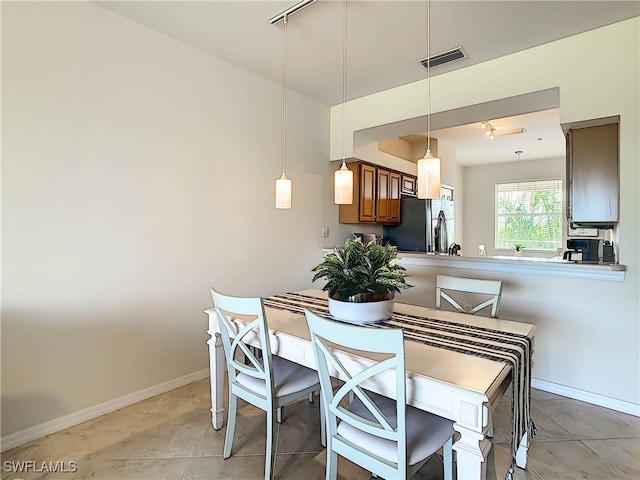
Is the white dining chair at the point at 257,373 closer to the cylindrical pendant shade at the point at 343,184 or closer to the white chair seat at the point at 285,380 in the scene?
the white chair seat at the point at 285,380

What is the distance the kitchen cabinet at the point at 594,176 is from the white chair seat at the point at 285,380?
2.38 m

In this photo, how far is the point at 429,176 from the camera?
1878mm

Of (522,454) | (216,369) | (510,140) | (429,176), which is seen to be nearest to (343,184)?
(429,176)

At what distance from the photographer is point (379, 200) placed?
4.36 m

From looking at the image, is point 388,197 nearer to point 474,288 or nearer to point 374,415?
point 474,288

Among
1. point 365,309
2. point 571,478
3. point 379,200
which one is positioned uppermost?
point 379,200

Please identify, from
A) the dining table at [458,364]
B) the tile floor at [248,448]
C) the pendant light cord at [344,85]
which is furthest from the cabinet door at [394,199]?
the tile floor at [248,448]

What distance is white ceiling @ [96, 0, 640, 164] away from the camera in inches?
85.0

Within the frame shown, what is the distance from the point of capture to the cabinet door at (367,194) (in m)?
4.05

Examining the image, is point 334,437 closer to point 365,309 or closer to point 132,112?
point 365,309

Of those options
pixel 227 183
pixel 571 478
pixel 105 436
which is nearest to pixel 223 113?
pixel 227 183

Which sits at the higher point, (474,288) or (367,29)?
(367,29)

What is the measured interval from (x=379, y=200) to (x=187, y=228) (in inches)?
99.6

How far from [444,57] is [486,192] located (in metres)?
5.16
